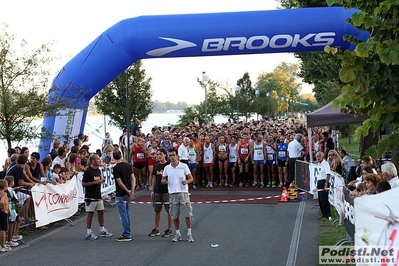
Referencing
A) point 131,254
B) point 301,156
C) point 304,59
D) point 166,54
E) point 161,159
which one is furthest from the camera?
point 304,59

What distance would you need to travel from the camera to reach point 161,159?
11.9 m

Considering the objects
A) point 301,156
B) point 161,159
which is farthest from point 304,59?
point 161,159

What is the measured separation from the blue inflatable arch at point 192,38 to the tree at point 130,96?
39.6 feet

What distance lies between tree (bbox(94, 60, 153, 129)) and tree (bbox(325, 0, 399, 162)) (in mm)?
23076

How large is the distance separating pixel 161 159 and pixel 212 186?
8971 millimetres

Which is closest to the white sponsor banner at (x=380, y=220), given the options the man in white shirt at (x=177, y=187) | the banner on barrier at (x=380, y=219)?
the banner on barrier at (x=380, y=219)

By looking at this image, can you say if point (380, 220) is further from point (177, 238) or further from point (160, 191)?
point (160, 191)

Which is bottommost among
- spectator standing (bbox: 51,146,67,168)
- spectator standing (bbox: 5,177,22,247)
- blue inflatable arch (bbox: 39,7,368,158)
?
spectator standing (bbox: 5,177,22,247)

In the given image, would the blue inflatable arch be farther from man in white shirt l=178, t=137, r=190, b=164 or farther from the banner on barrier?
the banner on barrier

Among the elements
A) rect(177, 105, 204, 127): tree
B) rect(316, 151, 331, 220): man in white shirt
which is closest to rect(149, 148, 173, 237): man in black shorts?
rect(316, 151, 331, 220): man in white shirt

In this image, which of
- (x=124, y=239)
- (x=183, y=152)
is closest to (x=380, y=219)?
(x=124, y=239)

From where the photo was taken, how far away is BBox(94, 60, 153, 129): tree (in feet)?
96.7

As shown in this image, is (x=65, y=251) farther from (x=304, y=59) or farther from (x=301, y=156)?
(x=304, y=59)

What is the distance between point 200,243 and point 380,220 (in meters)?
5.38
